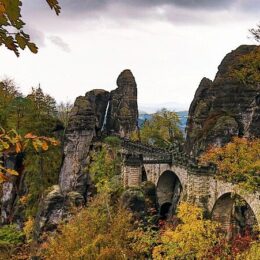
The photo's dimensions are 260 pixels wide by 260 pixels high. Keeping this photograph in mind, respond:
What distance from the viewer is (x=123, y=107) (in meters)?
66.4

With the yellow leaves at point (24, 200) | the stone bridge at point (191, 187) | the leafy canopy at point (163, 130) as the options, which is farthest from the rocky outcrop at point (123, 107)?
the yellow leaves at point (24, 200)

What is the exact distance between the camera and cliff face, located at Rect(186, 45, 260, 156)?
37.6 m

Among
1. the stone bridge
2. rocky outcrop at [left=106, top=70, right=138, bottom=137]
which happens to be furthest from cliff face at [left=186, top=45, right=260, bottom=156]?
rocky outcrop at [left=106, top=70, right=138, bottom=137]

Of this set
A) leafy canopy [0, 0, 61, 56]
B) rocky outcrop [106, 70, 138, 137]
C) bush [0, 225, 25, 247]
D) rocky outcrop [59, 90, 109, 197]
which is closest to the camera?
leafy canopy [0, 0, 61, 56]

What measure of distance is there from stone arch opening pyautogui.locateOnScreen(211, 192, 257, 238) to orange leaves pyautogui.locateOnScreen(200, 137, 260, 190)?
2.68 metres

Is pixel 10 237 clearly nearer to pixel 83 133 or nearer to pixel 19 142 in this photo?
pixel 83 133

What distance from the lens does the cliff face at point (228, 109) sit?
37.6 meters

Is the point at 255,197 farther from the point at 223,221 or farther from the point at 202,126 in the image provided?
the point at 202,126

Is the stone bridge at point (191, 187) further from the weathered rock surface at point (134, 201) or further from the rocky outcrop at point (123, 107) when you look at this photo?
the rocky outcrop at point (123, 107)

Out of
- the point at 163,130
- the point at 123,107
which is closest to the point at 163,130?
the point at 163,130

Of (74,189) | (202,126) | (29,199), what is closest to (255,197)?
(202,126)

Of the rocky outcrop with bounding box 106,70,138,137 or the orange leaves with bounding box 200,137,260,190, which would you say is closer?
the orange leaves with bounding box 200,137,260,190

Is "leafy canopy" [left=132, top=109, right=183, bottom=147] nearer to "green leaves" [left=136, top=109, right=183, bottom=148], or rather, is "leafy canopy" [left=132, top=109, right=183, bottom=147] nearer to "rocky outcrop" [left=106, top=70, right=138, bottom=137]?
"green leaves" [left=136, top=109, right=183, bottom=148]

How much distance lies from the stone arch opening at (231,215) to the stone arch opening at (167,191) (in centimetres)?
1096
